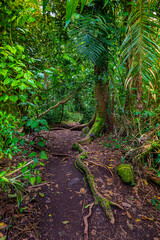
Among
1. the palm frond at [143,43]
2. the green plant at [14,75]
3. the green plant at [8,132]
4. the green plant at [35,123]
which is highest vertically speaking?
the palm frond at [143,43]

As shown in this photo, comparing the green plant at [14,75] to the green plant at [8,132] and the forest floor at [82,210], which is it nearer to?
the green plant at [8,132]

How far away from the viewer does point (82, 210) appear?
185cm

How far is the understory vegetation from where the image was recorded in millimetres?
1462

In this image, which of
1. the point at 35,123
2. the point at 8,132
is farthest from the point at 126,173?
the point at 8,132

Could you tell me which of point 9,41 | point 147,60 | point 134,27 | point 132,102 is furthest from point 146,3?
point 9,41

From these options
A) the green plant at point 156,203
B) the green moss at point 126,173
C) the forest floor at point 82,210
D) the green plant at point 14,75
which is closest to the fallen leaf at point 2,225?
the forest floor at point 82,210

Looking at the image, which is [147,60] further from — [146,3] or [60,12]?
[60,12]

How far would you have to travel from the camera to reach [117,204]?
73.7 inches

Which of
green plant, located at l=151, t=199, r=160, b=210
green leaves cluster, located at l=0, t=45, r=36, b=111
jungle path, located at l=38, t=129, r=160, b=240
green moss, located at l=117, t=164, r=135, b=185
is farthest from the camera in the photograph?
green moss, located at l=117, t=164, r=135, b=185

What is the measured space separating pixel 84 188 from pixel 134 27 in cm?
238

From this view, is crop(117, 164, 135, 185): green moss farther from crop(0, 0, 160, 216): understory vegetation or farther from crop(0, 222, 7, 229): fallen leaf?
crop(0, 222, 7, 229): fallen leaf

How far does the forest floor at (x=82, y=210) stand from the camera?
60.5 inches

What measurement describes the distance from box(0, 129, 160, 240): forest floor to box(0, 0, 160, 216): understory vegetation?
0.93 feet

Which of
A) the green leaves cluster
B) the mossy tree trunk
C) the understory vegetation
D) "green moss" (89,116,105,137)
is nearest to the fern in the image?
the understory vegetation
